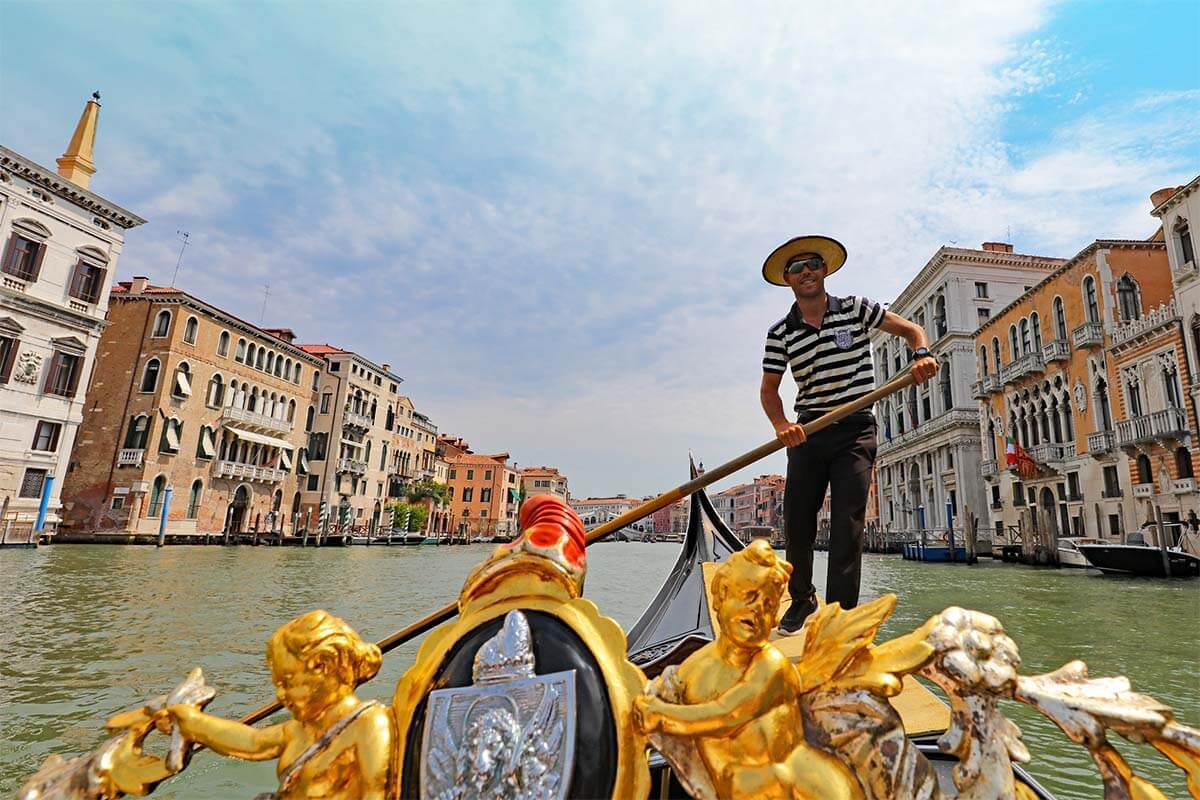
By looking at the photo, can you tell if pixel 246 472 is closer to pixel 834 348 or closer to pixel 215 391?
pixel 215 391

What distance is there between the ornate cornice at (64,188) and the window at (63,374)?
3014 millimetres

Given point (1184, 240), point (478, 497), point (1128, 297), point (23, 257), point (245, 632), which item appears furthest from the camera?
point (478, 497)

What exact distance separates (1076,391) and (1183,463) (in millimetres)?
3297

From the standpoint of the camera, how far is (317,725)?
664 mm

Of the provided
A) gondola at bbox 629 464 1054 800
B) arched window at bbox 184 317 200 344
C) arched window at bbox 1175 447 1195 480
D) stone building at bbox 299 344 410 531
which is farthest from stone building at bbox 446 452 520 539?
gondola at bbox 629 464 1054 800

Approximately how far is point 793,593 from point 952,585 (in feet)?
28.6

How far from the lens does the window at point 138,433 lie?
15.6 m

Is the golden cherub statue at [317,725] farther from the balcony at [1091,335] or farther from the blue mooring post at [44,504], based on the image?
the balcony at [1091,335]

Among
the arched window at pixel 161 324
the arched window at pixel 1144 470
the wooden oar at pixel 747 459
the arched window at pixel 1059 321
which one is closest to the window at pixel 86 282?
the arched window at pixel 161 324

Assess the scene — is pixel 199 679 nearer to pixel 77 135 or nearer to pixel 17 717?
pixel 17 717

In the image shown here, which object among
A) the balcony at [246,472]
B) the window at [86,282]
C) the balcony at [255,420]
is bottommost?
the balcony at [246,472]

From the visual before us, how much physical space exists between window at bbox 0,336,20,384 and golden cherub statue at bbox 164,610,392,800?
1457cm

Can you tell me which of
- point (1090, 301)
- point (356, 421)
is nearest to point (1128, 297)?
point (1090, 301)

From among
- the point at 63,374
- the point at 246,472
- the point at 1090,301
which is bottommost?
the point at 246,472
